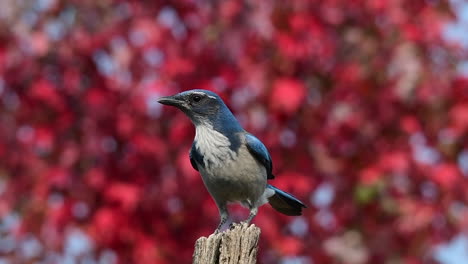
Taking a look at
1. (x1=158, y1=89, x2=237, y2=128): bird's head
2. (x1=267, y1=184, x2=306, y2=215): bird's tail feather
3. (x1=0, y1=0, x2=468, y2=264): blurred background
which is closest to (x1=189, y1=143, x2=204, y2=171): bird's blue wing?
(x1=158, y1=89, x2=237, y2=128): bird's head

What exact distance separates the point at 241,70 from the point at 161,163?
1152 mm

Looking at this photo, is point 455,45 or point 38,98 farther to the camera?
point 455,45

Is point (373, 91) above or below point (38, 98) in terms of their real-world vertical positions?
above

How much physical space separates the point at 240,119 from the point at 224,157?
2.97m

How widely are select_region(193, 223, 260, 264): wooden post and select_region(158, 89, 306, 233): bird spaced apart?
1.07 m

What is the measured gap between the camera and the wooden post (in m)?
4.30

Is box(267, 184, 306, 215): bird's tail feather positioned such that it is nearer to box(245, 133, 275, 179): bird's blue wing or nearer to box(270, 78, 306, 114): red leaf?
box(245, 133, 275, 179): bird's blue wing

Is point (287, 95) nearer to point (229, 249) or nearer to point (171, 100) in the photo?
point (171, 100)

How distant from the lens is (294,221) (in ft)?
29.3

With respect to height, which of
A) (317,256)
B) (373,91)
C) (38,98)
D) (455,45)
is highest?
(455,45)

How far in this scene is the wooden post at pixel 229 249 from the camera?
14.1 ft

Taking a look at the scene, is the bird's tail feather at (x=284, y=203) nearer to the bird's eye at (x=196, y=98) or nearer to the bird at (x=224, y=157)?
the bird at (x=224, y=157)

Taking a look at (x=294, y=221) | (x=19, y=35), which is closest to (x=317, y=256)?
(x=294, y=221)

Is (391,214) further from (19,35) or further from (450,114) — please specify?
(19,35)
